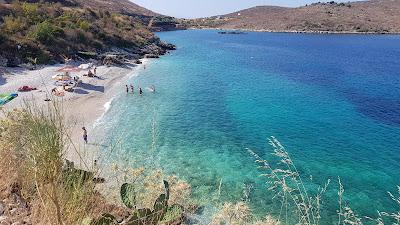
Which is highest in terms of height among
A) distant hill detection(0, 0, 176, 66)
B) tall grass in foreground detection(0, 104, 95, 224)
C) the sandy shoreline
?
tall grass in foreground detection(0, 104, 95, 224)

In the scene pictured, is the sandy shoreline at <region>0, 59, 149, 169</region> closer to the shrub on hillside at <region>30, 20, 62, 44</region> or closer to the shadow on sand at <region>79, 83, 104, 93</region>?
the shadow on sand at <region>79, 83, 104, 93</region>

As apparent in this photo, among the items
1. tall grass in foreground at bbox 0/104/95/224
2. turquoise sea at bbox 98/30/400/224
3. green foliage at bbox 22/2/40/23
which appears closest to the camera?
tall grass in foreground at bbox 0/104/95/224

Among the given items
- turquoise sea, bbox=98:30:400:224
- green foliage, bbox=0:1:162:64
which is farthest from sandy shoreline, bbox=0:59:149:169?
green foliage, bbox=0:1:162:64

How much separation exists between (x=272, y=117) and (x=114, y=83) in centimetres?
2324

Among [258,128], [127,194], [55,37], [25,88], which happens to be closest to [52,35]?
[55,37]

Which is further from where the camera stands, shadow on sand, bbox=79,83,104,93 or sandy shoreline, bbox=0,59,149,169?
shadow on sand, bbox=79,83,104,93

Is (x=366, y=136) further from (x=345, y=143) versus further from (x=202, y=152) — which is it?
(x=202, y=152)

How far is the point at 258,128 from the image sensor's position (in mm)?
33844

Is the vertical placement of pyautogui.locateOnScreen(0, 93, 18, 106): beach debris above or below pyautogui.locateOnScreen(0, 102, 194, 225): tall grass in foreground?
below

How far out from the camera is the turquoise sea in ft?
73.8

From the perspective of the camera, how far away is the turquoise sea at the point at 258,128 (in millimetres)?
22484

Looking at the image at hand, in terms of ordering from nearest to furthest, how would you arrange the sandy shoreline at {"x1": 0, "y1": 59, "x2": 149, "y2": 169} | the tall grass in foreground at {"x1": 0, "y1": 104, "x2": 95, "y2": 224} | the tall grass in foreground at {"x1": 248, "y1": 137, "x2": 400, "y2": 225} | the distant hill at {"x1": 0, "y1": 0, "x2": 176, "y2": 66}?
the tall grass in foreground at {"x1": 0, "y1": 104, "x2": 95, "y2": 224} → the tall grass in foreground at {"x1": 248, "y1": 137, "x2": 400, "y2": 225} → the sandy shoreline at {"x1": 0, "y1": 59, "x2": 149, "y2": 169} → the distant hill at {"x1": 0, "y1": 0, "x2": 176, "y2": 66}

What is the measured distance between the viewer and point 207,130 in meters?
32.7

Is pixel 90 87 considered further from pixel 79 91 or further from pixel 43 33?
pixel 43 33
